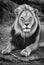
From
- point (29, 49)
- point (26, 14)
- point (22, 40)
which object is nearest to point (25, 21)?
point (26, 14)

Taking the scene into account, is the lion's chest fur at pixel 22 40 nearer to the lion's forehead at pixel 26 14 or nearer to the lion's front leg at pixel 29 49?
the lion's front leg at pixel 29 49

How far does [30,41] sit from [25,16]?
54 centimetres

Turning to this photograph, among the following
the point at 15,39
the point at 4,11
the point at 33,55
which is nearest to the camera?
the point at 33,55

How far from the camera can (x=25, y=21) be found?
11.4 feet

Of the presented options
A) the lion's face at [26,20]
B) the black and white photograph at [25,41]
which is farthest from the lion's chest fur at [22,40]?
the lion's face at [26,20]

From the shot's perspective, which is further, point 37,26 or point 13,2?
point 13,2

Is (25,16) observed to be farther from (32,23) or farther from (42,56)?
(42,56)

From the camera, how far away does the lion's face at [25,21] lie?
11.4ft

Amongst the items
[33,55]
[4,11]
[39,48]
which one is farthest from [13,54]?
[4,11]

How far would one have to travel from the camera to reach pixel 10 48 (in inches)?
144

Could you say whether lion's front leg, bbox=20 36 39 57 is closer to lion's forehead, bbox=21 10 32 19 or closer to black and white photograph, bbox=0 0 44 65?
black and white photograph, bbox=0 0 44 65

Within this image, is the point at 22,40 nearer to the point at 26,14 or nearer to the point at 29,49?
the point at 29,49

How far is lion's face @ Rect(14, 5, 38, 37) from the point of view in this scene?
11.4 ft

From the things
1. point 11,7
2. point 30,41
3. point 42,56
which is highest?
point 11,7
